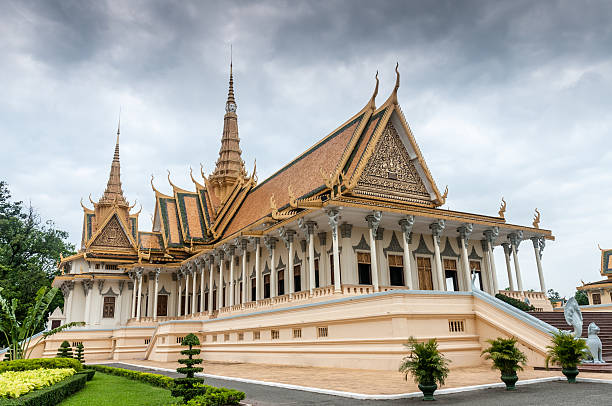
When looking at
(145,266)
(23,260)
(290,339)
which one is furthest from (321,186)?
(23,260)

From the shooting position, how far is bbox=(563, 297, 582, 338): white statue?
390 inches

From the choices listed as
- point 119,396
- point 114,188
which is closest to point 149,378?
point 119,396

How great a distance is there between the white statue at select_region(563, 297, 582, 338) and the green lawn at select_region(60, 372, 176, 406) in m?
8.13

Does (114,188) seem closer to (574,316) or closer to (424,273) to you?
(424,273)

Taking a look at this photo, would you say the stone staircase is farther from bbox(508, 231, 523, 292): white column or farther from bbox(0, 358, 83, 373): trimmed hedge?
bbox(0, 358, 83, 373): trimmed hedge

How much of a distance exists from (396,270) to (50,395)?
13296 millimetres

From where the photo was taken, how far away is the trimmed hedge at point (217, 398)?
6.84 metres

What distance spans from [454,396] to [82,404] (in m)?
→ 6.16

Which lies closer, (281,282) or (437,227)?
(437,227)

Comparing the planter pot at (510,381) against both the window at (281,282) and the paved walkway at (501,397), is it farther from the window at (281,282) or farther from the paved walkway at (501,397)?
the window at (281,282)

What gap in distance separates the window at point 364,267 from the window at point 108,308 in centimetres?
1879

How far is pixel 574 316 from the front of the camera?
10.1 meters

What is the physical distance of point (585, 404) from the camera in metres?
5.93

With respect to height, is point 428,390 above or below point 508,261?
below
